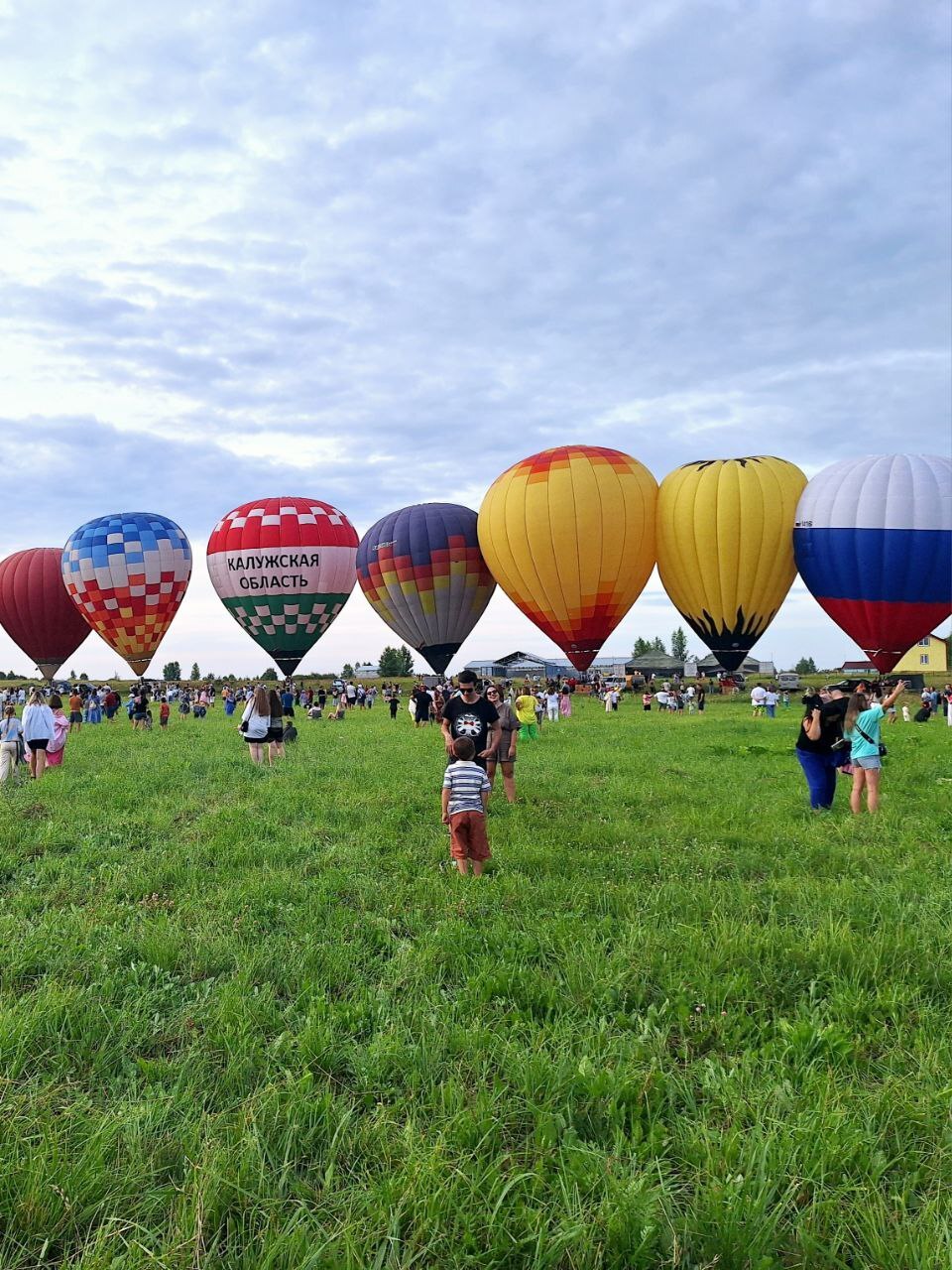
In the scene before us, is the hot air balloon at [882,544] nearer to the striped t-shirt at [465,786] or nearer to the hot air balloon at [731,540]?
the hot air balloon at [731,540]

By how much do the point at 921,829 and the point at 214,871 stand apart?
7.11 meters

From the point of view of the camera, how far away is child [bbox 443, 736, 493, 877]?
664 cm

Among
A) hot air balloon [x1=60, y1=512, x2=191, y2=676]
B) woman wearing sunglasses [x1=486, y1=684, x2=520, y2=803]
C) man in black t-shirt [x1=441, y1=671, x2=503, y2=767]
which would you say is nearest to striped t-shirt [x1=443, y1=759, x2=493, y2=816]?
man in black t-shirt [x1=441, y1=671, x2=503, y2=767]

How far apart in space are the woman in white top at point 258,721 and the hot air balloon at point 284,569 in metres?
21.3

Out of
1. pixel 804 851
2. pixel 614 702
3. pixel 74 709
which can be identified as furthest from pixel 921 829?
pixel 614 702

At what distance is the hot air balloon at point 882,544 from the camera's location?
24.6m

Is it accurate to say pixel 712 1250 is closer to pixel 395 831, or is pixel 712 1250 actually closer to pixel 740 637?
pixel 395 831

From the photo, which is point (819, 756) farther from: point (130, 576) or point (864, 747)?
point (130, 576)

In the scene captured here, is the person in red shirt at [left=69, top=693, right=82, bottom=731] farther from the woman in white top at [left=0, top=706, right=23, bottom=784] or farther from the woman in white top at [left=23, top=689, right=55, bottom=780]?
the woman in white top at [left=0, top=706, right=23, bottom=784]

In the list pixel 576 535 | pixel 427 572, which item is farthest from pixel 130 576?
pixel 576 535

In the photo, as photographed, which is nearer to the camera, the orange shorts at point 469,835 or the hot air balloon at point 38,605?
the orange shorts at point 469,835

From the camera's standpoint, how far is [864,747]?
901 centimetres

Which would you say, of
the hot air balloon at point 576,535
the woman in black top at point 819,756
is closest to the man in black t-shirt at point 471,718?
the woman in black top at point 819,756

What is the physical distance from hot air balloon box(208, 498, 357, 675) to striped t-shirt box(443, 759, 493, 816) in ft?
97.0
